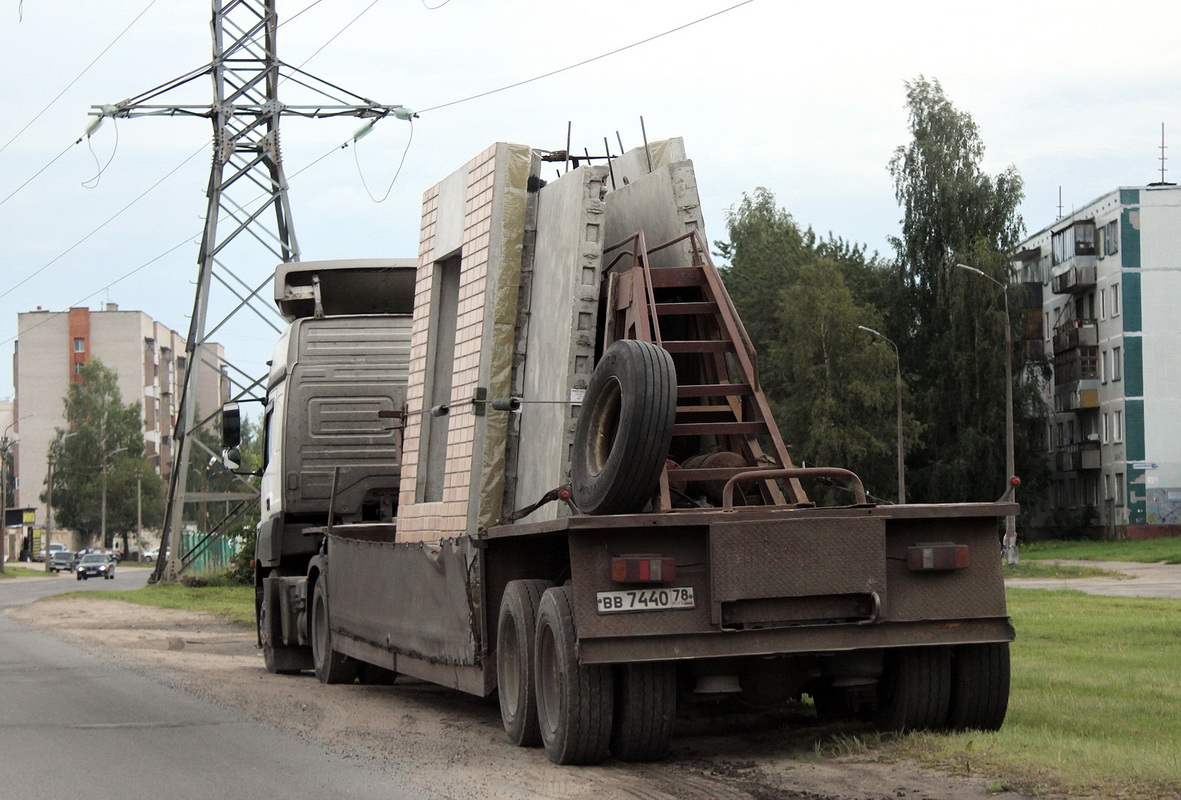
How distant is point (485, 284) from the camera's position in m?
10.9

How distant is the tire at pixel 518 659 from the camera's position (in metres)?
9.15

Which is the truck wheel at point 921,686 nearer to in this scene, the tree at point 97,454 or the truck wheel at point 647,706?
the truck wheel at point 647,706

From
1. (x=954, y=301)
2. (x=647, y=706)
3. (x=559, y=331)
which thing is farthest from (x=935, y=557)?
(x=954, y=301)

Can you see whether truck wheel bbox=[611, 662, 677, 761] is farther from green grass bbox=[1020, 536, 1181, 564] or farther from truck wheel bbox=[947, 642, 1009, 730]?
green grass bbox=[1020, 536, 1181, 564]

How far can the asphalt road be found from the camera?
7875mm

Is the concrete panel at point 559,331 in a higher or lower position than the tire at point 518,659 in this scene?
higher

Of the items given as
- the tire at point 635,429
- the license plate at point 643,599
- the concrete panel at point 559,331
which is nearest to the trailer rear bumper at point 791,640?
the license plate at point 643,599

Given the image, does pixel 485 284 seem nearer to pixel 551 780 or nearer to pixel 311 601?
pixel 551 780

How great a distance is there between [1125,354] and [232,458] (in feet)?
186

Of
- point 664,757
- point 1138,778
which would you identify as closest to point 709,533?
point 664,757

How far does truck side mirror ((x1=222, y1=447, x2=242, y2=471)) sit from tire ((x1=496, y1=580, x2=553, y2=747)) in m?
8.02

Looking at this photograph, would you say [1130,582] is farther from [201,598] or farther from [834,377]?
[834,377]

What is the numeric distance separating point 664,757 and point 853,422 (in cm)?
5570

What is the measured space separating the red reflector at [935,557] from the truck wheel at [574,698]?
174cm
